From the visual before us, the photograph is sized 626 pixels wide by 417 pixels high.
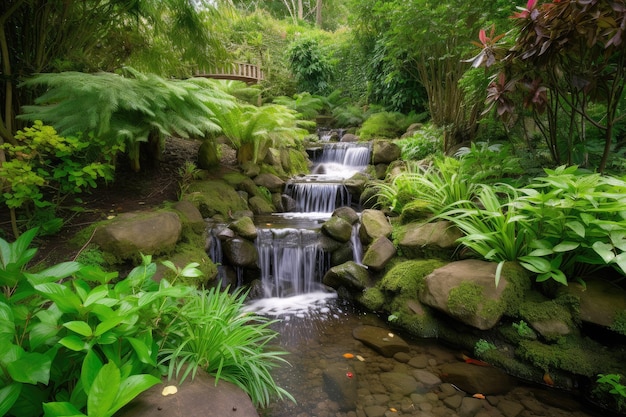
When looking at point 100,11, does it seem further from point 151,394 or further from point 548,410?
point 548,410

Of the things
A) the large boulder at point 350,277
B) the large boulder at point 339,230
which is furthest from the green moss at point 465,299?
the large boulder at point 339,230

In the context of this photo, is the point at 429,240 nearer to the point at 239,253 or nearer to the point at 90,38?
the point at 239,253

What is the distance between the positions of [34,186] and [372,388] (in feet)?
9.73

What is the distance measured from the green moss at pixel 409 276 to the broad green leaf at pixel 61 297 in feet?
9.07

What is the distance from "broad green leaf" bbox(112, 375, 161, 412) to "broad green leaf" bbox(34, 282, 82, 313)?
14.7 inches

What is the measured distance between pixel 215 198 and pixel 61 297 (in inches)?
146

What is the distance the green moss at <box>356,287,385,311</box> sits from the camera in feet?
11.4

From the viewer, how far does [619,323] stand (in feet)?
7.55

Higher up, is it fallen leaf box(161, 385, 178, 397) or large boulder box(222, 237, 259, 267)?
fallen leaf box(161, 385, 178, 397)

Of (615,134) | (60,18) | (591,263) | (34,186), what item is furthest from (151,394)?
(615,134)

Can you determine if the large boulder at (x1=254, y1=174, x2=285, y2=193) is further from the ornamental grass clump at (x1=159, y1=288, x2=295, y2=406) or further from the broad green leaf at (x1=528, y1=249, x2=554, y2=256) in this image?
the broad green leaf at (x1=528, y1=249, x2=554, y2=256)

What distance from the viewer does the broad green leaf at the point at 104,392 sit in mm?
1095

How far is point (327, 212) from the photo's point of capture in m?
6.08

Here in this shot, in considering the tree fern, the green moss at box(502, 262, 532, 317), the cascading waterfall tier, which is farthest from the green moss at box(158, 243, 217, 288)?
the green moss at box(502, 262, 532, 317)
